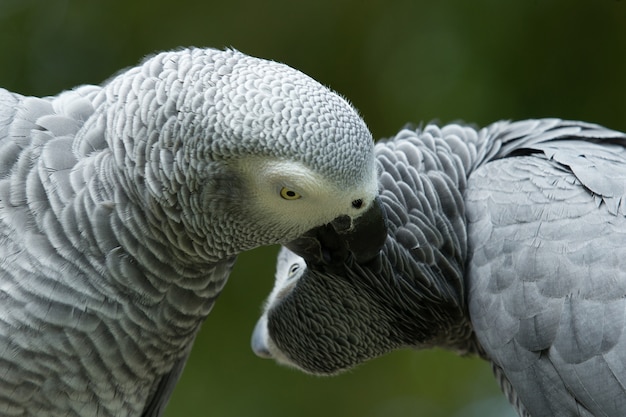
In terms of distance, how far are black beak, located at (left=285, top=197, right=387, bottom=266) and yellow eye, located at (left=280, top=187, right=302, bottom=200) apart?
134mm

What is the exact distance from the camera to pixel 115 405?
172 centimetres

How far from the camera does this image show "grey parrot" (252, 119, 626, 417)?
5.32ft

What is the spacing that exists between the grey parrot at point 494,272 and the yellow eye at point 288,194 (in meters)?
0.21

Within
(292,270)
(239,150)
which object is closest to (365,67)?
(292,270)

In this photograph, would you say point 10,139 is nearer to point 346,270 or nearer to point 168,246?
point 168,246

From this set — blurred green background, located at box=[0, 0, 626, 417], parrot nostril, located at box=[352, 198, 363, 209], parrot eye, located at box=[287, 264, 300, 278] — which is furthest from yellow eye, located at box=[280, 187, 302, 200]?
blurred green background, located at box=[0, 0, 626, 417]

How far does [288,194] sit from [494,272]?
0.61 metres

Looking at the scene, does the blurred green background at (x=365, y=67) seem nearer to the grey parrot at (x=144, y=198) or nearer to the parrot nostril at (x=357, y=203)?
the grey parrot at (x=144, y=198)

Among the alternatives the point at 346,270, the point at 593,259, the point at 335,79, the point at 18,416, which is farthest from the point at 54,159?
the point at 335,79

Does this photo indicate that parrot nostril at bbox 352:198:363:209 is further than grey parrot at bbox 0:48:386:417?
Yes

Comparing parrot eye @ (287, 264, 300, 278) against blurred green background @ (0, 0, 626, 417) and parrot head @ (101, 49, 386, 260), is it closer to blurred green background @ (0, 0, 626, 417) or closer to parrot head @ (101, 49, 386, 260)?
parrot head @ (101, 49, 386, 260)

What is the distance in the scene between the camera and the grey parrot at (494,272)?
5.32 ft

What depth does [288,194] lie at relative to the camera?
1.41m

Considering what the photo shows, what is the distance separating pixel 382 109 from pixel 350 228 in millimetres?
2006
